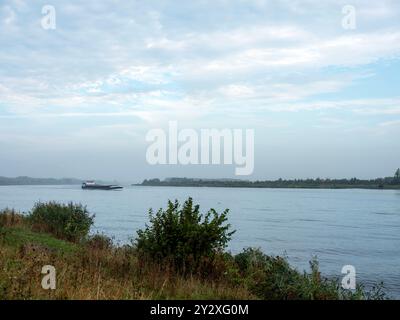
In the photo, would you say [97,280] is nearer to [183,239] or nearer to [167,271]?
[167,271]

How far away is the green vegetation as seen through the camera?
916 cm

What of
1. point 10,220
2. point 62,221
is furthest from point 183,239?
point 62,221

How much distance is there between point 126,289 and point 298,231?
118 feet

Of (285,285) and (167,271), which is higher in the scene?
(167,271)

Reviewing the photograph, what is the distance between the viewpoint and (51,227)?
21766 mm

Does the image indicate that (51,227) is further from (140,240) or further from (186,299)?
(186,299)

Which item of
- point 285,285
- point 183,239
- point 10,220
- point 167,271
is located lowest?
point 285,285

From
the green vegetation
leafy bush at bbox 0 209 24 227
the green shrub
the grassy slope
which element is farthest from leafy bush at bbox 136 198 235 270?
leafy bush at bbox 0 209 24 227

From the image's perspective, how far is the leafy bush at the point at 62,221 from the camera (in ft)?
67.7

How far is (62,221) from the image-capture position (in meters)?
22.3

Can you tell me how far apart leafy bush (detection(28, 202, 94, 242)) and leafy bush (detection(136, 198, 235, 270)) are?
23.4 feet

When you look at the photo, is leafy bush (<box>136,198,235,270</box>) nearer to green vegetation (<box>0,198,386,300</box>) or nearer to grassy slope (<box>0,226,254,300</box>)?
green vegetation (<box>0,198,386,300</box>)

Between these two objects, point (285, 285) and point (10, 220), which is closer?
point (285, 285)

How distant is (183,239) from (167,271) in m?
1.28
